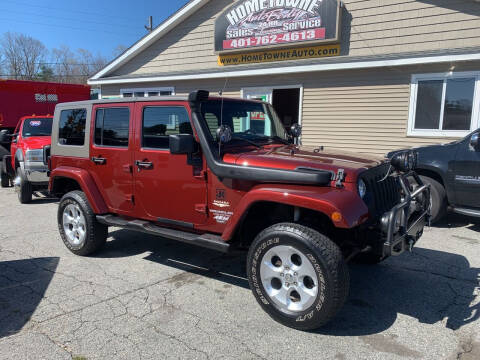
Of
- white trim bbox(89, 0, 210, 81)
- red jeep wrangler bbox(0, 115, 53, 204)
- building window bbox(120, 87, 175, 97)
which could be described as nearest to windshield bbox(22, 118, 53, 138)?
red jeep wrangler bbox(0, 115, 53, 204)

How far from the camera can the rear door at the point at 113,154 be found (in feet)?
14.4

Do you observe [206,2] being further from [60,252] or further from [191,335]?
[191,335]

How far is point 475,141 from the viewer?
5.87m

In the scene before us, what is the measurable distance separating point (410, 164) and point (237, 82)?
327 inches

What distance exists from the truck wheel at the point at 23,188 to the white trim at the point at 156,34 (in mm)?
6718

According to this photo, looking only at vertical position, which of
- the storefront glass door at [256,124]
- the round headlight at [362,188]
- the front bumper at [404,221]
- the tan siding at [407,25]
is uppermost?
the tan siding at [407,25]

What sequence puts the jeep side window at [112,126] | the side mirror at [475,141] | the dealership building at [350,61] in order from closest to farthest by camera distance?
the jeep side window at [112,126], the side mirror at [475,141], the dealership building at [350,61]

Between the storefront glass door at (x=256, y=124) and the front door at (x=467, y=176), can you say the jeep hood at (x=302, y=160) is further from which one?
the front door at (x=467, y=176)

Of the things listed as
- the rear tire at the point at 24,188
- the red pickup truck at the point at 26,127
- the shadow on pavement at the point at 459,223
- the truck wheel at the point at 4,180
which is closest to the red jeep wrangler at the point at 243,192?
the shadow on pavement at the point at 459,223

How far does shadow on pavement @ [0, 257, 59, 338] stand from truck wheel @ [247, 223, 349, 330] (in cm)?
208

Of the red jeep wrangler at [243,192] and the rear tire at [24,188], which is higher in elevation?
the red jeep wrangler at [243,192]

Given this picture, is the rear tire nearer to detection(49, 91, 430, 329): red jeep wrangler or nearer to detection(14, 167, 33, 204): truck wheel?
Answer: detection(14, 167, 33, 204): truck wheel

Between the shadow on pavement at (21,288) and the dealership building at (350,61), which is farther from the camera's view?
the dealership building at (350,61)

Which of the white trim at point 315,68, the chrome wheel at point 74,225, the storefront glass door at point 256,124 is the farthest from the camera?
the white trim at point 315,68
